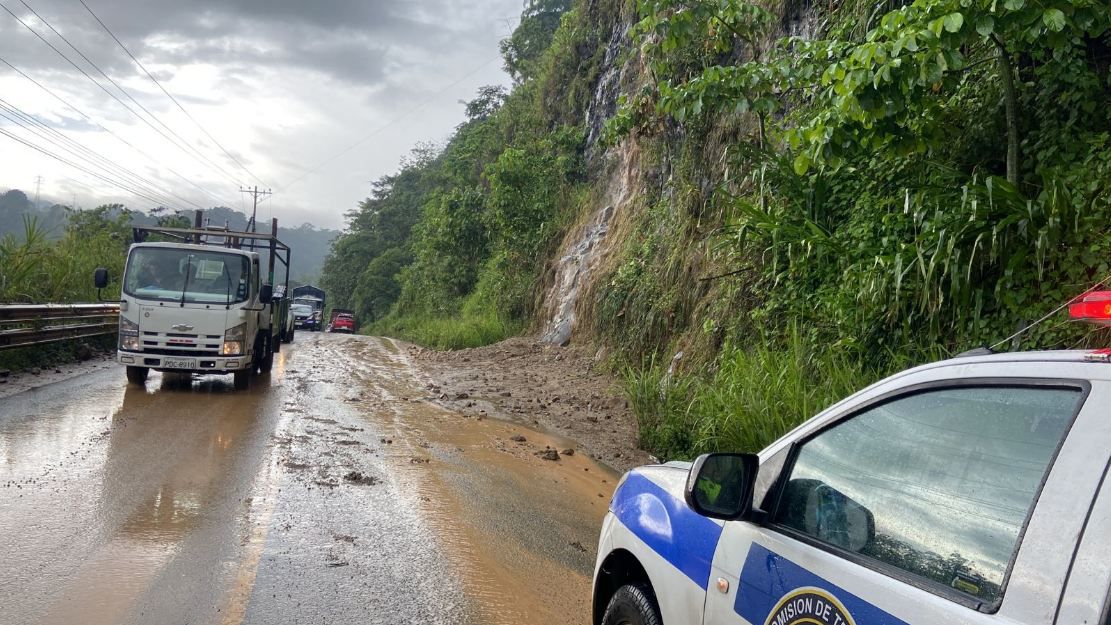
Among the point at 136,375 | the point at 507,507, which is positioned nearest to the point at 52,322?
the point at 136,375

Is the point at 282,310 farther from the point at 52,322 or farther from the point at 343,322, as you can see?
the point at 343,322

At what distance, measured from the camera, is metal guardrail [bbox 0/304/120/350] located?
39.7ft

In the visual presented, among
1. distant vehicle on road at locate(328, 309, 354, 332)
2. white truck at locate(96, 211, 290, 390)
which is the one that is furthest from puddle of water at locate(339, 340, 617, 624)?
distant vehicle on road at locate(328, 309, 354, 332)

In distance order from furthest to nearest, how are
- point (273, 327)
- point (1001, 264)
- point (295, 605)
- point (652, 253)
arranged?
1. point (273, 327)
2. point (652, 253)
3. point (1001, 264)
4. point (295, 605)

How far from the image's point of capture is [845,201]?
8695mm

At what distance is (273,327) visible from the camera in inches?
615

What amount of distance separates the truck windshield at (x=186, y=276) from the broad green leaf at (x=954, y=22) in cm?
1022

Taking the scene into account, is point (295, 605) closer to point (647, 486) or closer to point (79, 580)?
point (79, 580)

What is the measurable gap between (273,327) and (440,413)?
5748 mm

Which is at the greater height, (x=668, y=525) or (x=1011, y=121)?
(x=1011, y=121)

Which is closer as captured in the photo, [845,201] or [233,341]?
[845,201]

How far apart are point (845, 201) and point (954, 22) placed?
3579 millimetres

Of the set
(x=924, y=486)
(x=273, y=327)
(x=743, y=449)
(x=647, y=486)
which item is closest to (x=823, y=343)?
(x=743, y=449)

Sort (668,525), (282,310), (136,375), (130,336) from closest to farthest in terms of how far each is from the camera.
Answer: (668,525) < (130,336) < (136,375) < (282,310)
